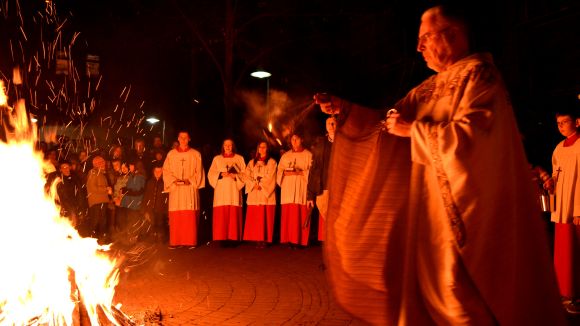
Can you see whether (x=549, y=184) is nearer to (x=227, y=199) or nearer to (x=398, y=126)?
(x=398, y=126)

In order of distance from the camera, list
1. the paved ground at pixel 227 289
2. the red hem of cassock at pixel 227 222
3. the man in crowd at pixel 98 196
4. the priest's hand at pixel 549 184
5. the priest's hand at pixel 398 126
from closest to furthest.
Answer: the priest's hand at pixel 398 126
the paved ground at pixel 227 289
the priest's hand at pixel 549 184
the man in crowd at pixel 98 196
the red hem of cassock at pixel 227 222

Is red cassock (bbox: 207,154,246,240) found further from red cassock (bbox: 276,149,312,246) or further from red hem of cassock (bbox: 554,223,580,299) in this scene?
red hem of cassock (bbox: 554,223,580,299)

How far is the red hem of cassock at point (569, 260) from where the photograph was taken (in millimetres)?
5977

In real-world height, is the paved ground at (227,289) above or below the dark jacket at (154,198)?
below

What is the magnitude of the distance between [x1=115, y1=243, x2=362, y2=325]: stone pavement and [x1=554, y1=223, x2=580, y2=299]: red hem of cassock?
2675 millimetres

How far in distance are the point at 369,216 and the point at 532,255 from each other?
1050 millimetres

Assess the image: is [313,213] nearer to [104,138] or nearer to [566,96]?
[566,96]

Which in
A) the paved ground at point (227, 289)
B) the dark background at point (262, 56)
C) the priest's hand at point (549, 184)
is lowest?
the paved ground at point (227, 289)

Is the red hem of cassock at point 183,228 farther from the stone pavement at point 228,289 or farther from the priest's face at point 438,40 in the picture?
the priest's face at point 438,40

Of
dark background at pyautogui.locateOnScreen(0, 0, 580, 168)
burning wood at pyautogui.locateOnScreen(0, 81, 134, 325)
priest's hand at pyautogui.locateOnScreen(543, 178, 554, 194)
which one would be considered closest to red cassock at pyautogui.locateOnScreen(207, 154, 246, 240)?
dark background at pyautogui.locateOnScreen(0, 0, 580, 168)

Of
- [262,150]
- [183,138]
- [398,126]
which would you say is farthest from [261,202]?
[398,126]

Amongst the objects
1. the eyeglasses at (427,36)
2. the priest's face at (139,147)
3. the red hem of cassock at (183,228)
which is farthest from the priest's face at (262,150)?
the eyeglasses at (427,36)

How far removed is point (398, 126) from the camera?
334 cm

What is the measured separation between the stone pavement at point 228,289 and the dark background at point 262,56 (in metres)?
2.67
